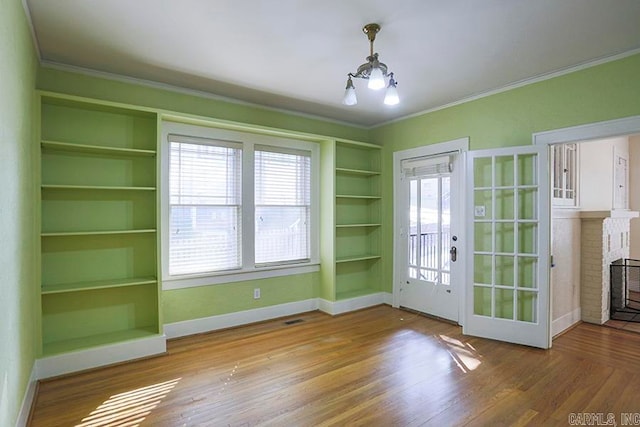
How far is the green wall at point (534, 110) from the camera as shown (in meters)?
2.87

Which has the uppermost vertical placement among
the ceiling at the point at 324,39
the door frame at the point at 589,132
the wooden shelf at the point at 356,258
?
the ceiling at the point at 324,39

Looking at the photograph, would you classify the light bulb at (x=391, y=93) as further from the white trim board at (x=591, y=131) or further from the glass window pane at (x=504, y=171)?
the white trim board at (x=591, y=131)

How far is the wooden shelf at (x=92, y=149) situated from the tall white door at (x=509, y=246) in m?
3.37

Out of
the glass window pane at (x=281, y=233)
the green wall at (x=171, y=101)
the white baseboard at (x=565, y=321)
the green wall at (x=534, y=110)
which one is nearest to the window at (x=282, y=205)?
the glass window pane at (x=281, y=233)

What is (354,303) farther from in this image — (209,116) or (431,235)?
(209,116)

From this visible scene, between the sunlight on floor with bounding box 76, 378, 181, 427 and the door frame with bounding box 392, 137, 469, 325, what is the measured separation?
314 centimetres

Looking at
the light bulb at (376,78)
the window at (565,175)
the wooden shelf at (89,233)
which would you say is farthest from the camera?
the window at (565,175)

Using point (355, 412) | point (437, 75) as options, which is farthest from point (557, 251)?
point (355, 412)

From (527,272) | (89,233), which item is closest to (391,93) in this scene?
(527,272)

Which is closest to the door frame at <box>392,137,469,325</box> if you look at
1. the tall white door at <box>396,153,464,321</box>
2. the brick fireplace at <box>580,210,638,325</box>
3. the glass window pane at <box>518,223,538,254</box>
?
the tall white door at <box>396,153,464,321</box>

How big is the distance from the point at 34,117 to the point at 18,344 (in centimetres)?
174

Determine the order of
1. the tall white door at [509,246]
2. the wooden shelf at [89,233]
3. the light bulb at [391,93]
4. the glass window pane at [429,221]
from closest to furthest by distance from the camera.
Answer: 1. the light bulb at [391,93]
2. the wooden shelf at [89,233]
3. the tall white door at [509,246]
4. the glass window pane at [429,221]

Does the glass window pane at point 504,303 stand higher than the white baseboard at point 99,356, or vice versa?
the glass window pane at point 504,303

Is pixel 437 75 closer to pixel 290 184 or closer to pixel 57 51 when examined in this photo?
pixel 290 184
